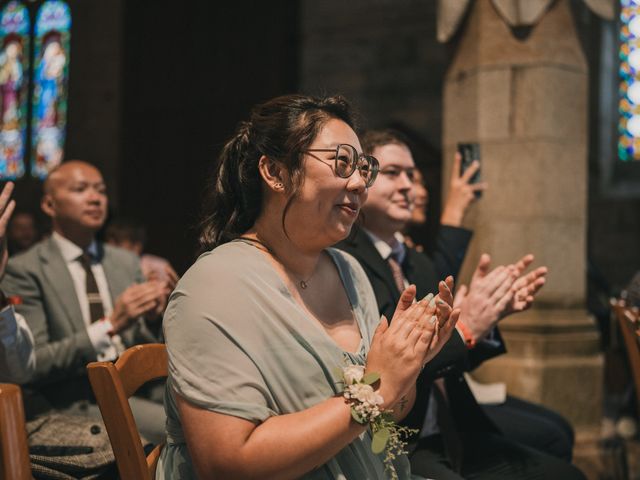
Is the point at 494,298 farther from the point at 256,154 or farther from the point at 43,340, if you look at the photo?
the point at 43,340

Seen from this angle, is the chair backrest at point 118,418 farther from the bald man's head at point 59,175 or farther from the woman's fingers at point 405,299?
the bald man's head at point 59,175

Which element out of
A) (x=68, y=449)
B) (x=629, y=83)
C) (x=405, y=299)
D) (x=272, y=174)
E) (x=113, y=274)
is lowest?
(x=68, y=449)

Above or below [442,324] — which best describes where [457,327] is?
below

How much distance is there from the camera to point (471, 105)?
191 inches

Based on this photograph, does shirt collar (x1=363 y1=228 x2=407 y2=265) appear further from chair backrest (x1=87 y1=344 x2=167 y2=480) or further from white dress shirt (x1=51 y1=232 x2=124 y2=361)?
chair backrest (x1=87 y1=344 x2=167 y2=480)

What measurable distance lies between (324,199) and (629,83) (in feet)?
24.3

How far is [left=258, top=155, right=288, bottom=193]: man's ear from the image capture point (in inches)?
78.3

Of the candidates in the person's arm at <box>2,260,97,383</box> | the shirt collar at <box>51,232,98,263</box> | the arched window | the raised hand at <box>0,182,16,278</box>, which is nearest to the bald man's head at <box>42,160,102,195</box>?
the shirt collar at <box>51,232,98,263</box>

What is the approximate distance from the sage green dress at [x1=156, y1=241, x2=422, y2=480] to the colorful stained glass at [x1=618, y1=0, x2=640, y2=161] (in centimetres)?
731

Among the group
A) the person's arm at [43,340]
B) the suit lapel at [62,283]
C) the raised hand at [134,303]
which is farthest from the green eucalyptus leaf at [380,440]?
the suit lapel at [62,283]

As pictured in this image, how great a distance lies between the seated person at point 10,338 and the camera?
2400 millimetres

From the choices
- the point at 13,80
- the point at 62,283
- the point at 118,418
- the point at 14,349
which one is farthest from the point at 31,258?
the point at 13,80

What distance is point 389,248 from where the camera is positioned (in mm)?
3115

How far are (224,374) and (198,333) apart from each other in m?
0.11
